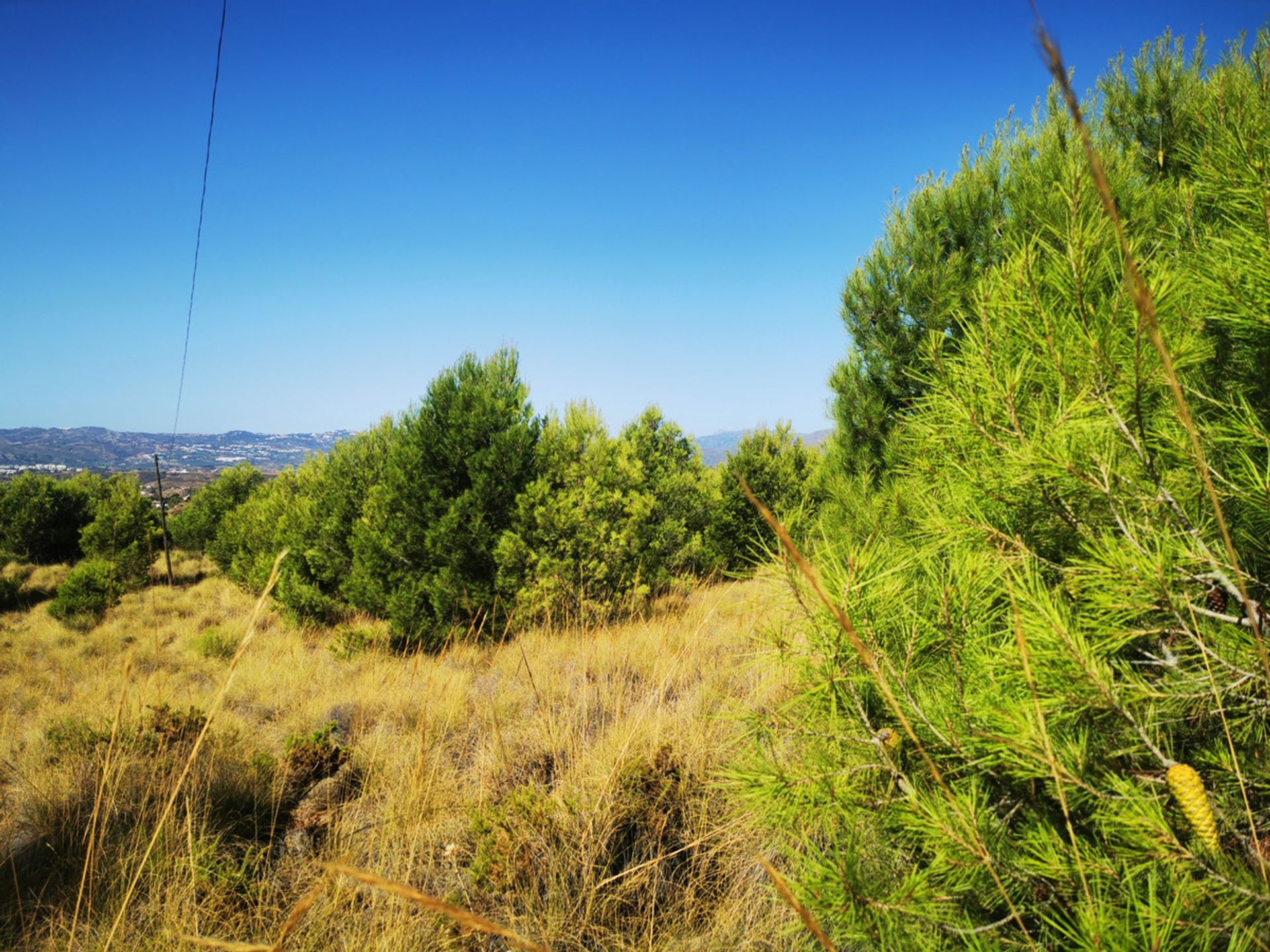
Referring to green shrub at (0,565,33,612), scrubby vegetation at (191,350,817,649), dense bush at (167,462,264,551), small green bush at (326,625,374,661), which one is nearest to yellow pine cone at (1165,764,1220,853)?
scrubby vegetation at (191,350,817,649)

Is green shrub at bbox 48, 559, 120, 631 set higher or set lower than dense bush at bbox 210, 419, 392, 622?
lower

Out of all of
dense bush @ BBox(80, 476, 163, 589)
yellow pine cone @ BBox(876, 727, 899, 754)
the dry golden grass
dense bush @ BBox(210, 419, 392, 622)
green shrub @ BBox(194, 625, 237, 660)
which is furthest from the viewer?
dense bush @ BBox(80, 476, 163, 589)

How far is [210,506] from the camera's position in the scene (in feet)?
64.6

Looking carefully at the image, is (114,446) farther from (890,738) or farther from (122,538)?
(890,738)

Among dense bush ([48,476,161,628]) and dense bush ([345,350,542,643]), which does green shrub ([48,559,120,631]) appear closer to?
dense bush ([48,476,161,628])

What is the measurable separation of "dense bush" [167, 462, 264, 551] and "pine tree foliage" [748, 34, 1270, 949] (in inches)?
891

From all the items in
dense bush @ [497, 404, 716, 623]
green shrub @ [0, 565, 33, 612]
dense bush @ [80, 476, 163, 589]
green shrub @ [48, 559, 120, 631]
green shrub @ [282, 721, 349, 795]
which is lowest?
green shrub @ [0, 565, 33, 612]

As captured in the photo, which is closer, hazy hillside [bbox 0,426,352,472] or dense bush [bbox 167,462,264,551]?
dense bush [bbox 167,462,264,551]

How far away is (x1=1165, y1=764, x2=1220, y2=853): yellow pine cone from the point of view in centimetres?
80

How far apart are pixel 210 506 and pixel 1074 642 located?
2445 cm

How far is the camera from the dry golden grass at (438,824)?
1.85m

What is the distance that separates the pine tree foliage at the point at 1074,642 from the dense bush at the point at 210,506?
2263 centimetres

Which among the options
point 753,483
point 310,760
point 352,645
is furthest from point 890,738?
point 753,483

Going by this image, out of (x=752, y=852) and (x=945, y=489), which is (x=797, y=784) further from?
(x=752, y=852)
